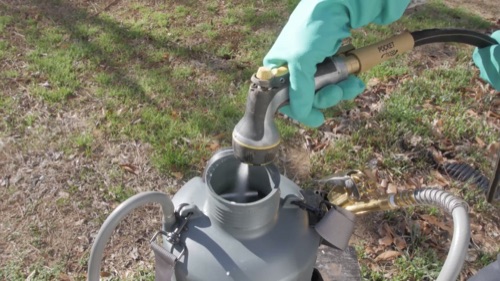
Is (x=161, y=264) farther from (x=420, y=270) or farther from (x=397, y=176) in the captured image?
(x=397, y=176)

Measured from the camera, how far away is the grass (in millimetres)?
2930

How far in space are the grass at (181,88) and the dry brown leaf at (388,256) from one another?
4cm

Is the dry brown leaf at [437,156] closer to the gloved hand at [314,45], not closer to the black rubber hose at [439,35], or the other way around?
the black rubber hose at [439,35]

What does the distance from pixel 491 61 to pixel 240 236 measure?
44.4 inches

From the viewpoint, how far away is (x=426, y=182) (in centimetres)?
285

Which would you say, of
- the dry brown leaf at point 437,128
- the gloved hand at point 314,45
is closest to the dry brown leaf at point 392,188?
the dry brown leaf at point 437,128

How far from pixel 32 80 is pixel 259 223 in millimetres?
2986

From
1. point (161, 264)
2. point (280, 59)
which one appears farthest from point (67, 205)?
point (280, 59)

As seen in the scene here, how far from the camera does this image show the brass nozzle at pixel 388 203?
133cm

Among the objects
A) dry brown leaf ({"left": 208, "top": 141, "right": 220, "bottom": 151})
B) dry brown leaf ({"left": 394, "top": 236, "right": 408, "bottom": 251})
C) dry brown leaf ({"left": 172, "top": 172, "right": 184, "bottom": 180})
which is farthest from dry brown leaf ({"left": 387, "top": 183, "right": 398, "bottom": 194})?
dry brown leaf ({"left": 172, "top": 172, "right": 184, "bottom": 180})

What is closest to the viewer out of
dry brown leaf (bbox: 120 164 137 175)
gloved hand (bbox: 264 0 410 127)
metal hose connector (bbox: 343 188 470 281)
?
metal hose connector (bbox: 343 188 470 281)

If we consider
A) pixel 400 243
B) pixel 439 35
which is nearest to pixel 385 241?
pixel 400 243

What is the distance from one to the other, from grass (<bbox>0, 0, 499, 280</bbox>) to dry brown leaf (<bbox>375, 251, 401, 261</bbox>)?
4cm

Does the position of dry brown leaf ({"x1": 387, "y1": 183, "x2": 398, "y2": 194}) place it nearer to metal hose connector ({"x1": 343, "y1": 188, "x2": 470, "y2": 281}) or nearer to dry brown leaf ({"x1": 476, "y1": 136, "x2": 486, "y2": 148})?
dry brown leaf ({"x1": 476, "y1": 136, "x2": 486, "y2": 148})
